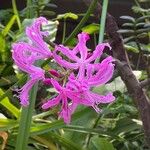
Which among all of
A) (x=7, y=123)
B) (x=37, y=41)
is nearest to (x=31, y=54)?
(x=37, y=41)

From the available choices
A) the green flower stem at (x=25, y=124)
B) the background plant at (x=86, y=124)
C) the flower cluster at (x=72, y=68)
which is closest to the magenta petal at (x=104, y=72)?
the flower cluster at (x=72, y=68)

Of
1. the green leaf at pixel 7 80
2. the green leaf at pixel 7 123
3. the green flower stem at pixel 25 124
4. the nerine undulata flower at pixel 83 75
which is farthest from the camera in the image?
the green leaf at pixel 7 80

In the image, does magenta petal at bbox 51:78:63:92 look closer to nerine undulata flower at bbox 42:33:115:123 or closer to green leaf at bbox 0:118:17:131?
nerine undulata flower at bbox 42:33:115:123

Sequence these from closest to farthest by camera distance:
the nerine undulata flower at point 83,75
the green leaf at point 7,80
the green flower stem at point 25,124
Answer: the nerine undulata flower at point 83,75, the green flower stem at point 25,124, the green leaf at point 7,80

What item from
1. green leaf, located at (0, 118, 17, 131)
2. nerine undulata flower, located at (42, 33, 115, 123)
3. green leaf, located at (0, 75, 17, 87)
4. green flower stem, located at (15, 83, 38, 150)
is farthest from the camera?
green leaf, located at (0, 75, 17, 87)

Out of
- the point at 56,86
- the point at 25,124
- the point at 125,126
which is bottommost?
the point at 125,126

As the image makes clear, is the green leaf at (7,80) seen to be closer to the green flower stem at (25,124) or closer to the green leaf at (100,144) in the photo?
the green leaf at (100,144)

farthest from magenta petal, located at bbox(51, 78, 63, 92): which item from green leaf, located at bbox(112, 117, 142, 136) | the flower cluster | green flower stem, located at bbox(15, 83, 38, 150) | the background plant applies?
green leaf, located at bbox(112, 117, 142, 136)

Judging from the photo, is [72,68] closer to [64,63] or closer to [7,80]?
[64,63]

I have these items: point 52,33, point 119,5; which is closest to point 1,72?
point 52,33

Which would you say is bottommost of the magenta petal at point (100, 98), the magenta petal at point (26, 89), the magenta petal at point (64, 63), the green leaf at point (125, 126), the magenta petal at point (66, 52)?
the green leaf at point (125, 126)

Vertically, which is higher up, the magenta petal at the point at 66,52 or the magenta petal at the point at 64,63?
the magenta petal at the point at 66,52
